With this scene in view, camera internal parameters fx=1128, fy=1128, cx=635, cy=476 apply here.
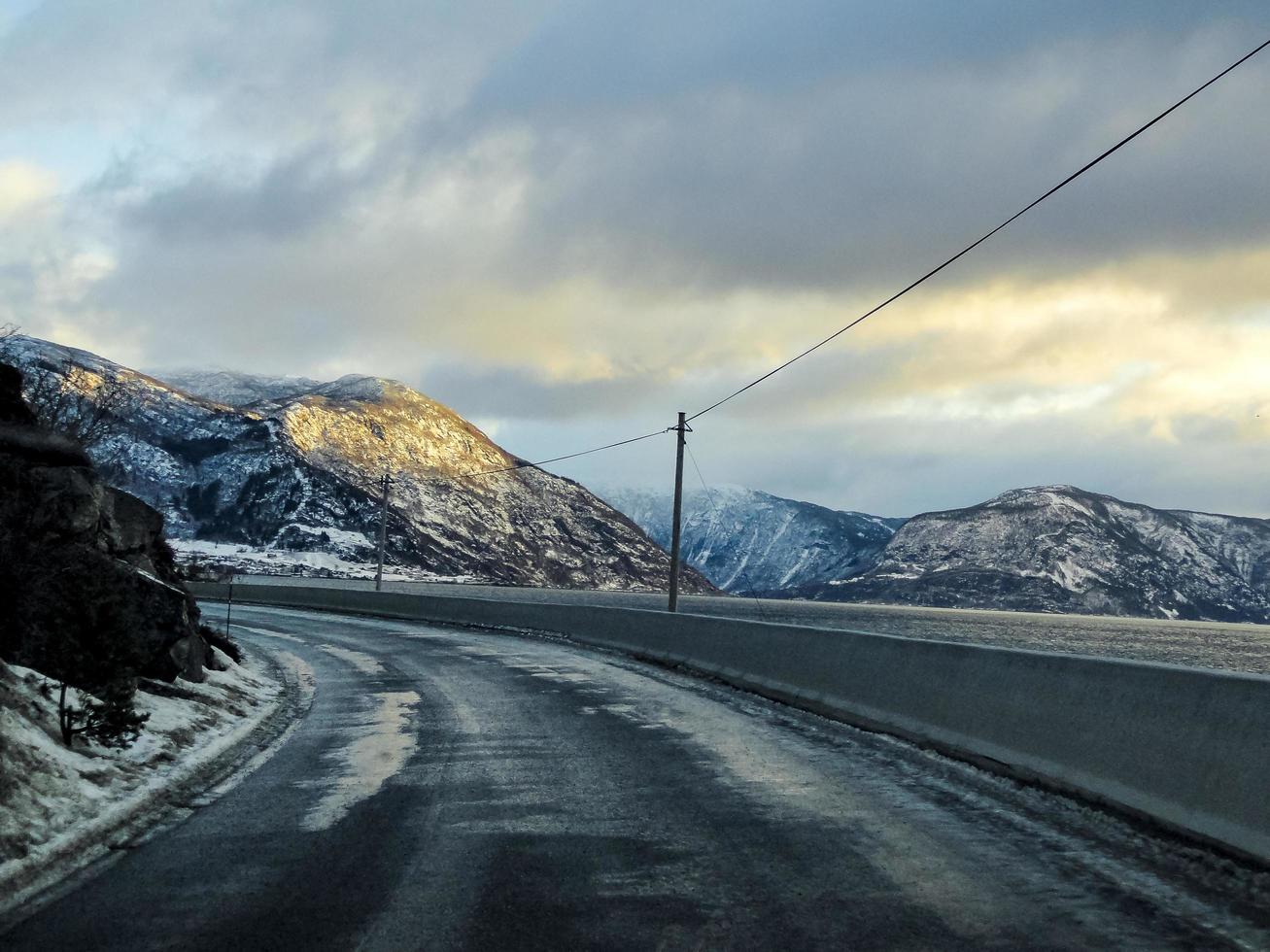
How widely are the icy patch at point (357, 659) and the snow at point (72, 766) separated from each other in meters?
7.43

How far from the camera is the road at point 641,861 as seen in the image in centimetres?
525

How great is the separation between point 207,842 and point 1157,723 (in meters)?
6.52

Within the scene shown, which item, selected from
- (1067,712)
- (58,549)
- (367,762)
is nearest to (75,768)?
(367,762)

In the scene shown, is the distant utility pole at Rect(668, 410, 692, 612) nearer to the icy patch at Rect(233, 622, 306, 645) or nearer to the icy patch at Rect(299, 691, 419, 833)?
the icy patch at Rect(233, 622, 306, 645)

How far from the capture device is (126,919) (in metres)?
5.43

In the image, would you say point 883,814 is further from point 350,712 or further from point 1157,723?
point 350,712

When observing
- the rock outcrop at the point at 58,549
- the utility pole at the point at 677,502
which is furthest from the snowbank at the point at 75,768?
the utility pole at the point at 677,502

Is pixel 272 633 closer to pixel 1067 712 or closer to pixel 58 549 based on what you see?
pixel 58 549

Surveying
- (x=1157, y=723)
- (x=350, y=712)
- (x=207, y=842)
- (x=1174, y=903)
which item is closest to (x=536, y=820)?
(x=207, y=842)

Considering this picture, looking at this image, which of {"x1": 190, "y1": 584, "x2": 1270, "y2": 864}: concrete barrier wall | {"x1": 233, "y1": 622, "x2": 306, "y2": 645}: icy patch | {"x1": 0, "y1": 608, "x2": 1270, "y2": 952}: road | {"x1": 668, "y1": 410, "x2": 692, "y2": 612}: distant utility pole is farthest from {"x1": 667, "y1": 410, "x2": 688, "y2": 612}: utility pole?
{"x1": 0, "y1": 608, "x2": 1270, "y2": 952}: road

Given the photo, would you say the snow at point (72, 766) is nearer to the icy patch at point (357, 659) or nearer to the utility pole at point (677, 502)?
the icy patch at point (357, 659)

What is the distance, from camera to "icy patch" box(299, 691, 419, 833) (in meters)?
8.05

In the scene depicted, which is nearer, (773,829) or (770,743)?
(773,829)

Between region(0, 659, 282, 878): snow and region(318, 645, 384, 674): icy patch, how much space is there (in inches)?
293
